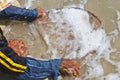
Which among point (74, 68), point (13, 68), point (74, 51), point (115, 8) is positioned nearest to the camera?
point (13, 68)

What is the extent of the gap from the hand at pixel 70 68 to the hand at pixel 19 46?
0.40 metres

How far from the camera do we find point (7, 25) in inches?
138

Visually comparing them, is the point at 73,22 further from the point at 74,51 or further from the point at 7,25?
the point at 7,25

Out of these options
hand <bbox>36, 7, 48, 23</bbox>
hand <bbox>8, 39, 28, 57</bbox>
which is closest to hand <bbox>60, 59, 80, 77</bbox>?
hand <bbox>8, 39, 28, 57</bbox>

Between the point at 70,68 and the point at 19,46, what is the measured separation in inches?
21.5

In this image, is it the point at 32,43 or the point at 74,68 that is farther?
the point at 32,43

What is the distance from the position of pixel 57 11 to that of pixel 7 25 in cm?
50

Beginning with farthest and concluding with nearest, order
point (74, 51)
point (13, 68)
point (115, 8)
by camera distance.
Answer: point (115, 8) < point (74, 51) < point (13, 68)

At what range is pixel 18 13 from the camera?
135 inches

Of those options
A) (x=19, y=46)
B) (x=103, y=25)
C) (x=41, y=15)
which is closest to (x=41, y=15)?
(x=41, y=15)

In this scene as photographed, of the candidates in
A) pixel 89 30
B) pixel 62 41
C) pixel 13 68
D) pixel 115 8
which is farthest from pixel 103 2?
pixel 13 68

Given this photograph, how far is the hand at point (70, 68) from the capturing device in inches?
118

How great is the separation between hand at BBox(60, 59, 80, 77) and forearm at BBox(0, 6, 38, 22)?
640mm

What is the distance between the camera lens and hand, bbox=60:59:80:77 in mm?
2996
